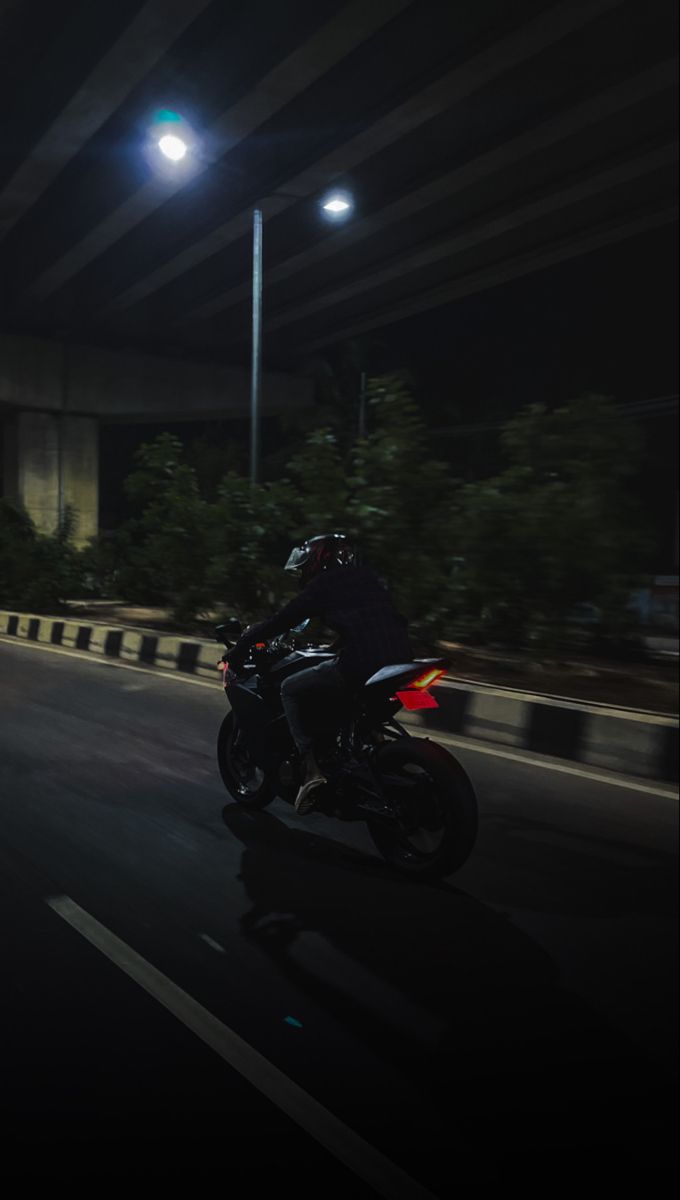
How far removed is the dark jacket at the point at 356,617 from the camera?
4.61 meters

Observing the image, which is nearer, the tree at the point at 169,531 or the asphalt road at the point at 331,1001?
the asphalt road at the point at 331,1001

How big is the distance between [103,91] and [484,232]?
1000 centimetres

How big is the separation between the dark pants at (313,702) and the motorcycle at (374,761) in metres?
0.02

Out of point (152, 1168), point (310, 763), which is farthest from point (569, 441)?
point (152, 1168)

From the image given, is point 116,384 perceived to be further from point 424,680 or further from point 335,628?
point 424,680

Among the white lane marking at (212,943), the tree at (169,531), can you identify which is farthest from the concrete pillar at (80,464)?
the white lane marking at (212,943)

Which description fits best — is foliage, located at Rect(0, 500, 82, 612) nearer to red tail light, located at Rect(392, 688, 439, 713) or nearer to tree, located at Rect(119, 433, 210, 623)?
tree, located at Rect(119, 433, 210, 623)

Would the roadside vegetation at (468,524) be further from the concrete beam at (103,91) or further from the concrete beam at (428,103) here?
the concrete beam at (428,103)

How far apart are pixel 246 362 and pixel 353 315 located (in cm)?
606

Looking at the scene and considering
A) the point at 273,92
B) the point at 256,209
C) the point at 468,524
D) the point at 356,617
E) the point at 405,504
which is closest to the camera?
the point at 356,617

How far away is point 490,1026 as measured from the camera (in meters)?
3.00

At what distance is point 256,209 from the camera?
742 inches

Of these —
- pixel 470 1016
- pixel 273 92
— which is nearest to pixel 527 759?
pixel 470 1016

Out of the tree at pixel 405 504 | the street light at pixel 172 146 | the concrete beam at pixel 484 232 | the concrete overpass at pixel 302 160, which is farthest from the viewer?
the concrete beam at pixel 484 232
